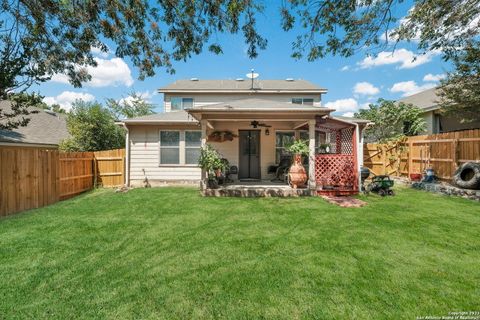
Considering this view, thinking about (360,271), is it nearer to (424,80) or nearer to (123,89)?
(424,80)

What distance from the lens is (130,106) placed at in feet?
78.6

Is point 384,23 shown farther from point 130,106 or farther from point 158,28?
point 130,106

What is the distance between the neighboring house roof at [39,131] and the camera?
1192cm

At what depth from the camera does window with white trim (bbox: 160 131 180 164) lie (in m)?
9.83

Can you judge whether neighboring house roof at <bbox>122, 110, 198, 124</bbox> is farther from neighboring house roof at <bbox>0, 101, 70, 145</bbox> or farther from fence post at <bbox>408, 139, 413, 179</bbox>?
fence post at <bbox>408, 139, 413, 179</bbox>

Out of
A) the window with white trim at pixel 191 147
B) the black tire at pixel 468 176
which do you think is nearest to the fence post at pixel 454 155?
the black tire at pixel 468 176

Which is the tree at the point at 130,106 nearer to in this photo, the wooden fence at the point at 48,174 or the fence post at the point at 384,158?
the wooden fence at the point at 48,174

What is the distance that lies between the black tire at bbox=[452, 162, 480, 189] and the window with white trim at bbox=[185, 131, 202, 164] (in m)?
9.36

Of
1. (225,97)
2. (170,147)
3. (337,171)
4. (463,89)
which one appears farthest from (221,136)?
(463,89)

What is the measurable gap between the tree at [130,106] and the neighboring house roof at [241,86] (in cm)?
981

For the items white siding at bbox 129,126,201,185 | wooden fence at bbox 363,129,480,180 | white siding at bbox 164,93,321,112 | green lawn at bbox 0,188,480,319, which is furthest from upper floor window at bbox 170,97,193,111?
wooden fence at bbox 363,129,480,180

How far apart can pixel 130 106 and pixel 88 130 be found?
488 inches

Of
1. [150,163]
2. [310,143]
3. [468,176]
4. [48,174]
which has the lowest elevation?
[468,176]

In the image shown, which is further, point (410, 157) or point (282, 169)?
point (410, 157)
